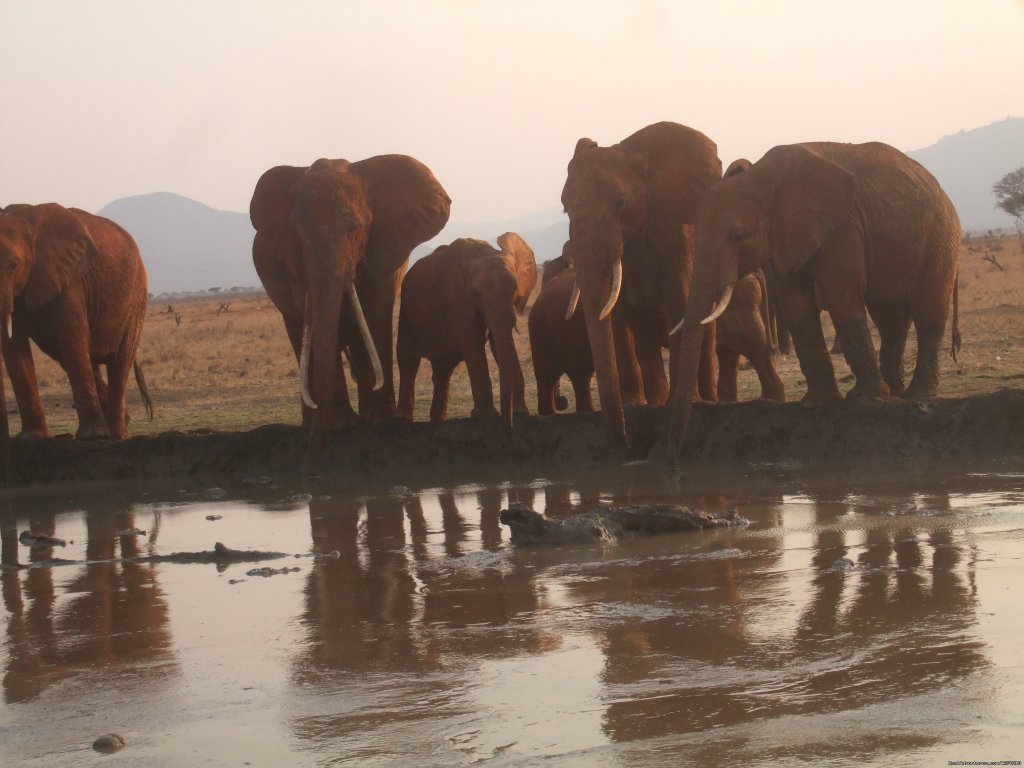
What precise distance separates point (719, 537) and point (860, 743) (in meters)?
3.88

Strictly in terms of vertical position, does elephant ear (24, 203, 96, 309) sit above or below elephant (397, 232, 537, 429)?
above

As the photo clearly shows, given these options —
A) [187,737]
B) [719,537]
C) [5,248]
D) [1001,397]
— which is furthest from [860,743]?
[5,248]

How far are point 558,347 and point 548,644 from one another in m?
9.03

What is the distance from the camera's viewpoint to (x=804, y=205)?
11.9 meters

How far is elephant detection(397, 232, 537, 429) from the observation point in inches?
518

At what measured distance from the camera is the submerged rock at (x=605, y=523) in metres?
8.47

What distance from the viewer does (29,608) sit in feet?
24.8

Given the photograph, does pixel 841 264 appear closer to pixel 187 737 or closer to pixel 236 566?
pixel 236 566

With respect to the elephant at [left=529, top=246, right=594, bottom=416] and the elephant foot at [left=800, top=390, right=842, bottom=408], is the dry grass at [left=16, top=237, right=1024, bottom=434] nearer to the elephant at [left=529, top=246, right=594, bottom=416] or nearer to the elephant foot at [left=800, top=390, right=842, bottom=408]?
the elephant at [left=529, top=246, right=594, bottom=416]

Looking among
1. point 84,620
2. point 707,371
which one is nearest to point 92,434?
point 707,371

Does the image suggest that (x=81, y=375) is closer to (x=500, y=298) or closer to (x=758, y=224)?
(x=500, y=298)

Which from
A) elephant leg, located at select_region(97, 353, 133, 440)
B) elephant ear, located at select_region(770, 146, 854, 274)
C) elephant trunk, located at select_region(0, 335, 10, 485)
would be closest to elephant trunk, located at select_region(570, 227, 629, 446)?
elephant ear, located at select_region(770, 146, 854, 274)

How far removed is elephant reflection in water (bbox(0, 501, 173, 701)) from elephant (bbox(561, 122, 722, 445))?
4.44 metres

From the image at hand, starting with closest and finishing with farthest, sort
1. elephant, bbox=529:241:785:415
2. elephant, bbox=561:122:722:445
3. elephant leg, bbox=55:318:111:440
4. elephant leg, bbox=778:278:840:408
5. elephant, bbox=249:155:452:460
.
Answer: elephant leg, bbox=778:278:840:408 → elephant, bbox=561:122:722:445 → elephant, bbox=249:155:452:460 → elephant, bbox=529:241:785:415 → elephant leg, bbox=55:318:111:440
